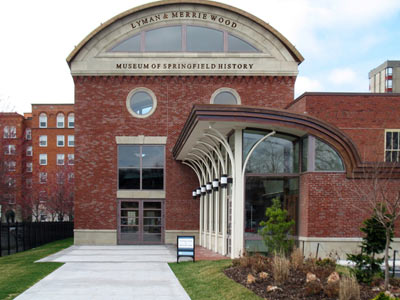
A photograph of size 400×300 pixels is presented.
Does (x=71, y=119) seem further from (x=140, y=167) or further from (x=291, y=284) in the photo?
(x=291, y=284)

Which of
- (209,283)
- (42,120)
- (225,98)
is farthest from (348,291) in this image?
(42,120)

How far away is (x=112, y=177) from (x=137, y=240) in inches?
147

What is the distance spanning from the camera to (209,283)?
1450cm

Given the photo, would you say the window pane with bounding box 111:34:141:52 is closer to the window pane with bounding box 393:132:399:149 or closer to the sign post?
the sign post

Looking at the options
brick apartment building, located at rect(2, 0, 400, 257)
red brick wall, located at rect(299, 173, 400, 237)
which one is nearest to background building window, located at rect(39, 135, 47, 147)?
brick apartment building, located at rect(2, 0, 400, 257)

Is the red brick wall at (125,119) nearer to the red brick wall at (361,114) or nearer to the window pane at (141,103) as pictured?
the window pane at (141,103)

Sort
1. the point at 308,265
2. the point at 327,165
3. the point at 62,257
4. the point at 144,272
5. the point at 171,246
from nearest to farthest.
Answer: the point at 308,265 < the point at 144,272 < the point at 327,165 < the point at 62,257 < the point at 171,246

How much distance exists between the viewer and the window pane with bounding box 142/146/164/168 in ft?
104

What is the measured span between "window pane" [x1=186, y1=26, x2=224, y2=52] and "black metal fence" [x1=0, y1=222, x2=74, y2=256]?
13157 mm

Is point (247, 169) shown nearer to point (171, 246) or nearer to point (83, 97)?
point (171, 246)

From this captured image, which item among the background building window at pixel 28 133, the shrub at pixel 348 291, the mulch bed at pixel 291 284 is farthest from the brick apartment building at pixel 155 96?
the background building window at pixel 28 133

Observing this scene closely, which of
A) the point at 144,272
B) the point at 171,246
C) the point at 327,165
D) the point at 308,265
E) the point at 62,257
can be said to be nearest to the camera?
the point at 308,265

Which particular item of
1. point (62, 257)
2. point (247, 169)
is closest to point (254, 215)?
point (247, 169)

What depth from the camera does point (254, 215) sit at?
20172 millimetres
